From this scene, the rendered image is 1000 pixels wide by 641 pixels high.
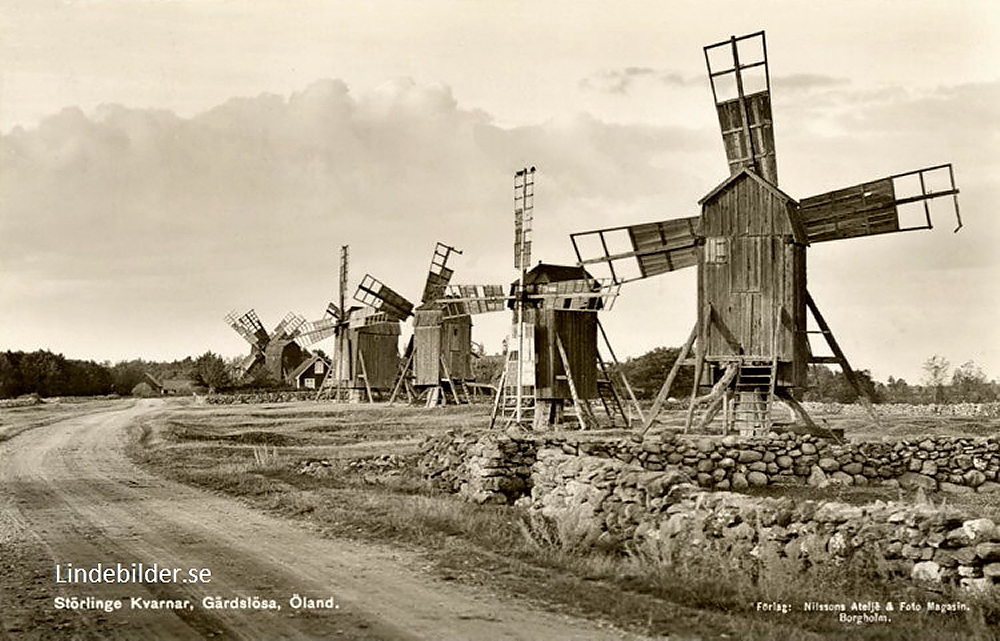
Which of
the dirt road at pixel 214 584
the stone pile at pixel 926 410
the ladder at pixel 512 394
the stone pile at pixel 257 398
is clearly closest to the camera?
the dirt road at pixel 214 584

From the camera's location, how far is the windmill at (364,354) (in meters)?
62.6

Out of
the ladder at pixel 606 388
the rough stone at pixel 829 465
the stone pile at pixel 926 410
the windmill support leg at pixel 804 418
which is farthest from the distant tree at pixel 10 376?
the rough stone at pixel 829 465

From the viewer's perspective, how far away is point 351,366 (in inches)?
2511

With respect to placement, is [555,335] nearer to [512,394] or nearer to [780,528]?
[512,394]

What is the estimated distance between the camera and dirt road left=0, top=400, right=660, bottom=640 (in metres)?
8.94

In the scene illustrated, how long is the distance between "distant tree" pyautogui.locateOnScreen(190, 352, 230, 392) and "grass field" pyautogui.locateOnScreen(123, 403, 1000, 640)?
57197 millimetres

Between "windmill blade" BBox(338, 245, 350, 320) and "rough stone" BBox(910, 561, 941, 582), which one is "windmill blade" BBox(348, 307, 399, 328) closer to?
"windmill blade" BBox(338, 245, 350, 320)

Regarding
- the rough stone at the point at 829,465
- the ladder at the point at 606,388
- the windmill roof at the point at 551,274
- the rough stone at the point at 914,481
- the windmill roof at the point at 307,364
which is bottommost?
the rough stone at the point at 914,481

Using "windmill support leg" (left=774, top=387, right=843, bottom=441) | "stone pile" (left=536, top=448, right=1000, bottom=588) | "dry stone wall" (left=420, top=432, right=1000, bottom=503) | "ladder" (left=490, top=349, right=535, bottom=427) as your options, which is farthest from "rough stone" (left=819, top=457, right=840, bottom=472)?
"ladder" (left=490, top=349, right=535, bottom=427)

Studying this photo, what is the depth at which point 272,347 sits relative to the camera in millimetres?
88938

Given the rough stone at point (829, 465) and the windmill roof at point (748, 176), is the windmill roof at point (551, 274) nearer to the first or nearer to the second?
the windmill roof at point (748, 176)

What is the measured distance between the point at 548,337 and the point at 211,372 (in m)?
58.0

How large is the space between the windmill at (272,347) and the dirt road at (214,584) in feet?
230

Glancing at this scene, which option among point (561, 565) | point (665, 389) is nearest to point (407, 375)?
point (665, 389)
